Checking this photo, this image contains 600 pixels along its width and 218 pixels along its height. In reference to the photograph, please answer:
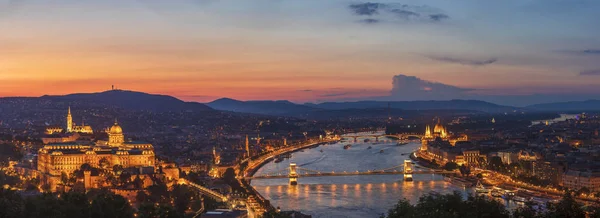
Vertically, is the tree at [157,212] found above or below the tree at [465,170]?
above

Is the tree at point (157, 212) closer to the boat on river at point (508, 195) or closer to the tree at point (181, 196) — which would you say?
the tree at point (181, 196)

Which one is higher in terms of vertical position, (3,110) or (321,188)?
(3,110)

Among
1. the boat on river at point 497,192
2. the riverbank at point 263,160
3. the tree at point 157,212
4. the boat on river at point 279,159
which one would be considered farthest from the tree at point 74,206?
the boat on river at point 279,159

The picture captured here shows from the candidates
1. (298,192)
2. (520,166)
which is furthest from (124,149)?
(520,166)

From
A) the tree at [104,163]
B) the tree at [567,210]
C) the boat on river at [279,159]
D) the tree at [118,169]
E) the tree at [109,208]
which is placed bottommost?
the boat on river at [279,159]

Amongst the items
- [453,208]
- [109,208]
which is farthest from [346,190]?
[109,208]

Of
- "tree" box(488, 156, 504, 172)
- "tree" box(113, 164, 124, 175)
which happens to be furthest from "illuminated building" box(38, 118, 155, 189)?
"tree" box(488, 156, 504, 172)

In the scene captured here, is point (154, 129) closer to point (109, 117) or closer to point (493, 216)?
point (109, 117)
